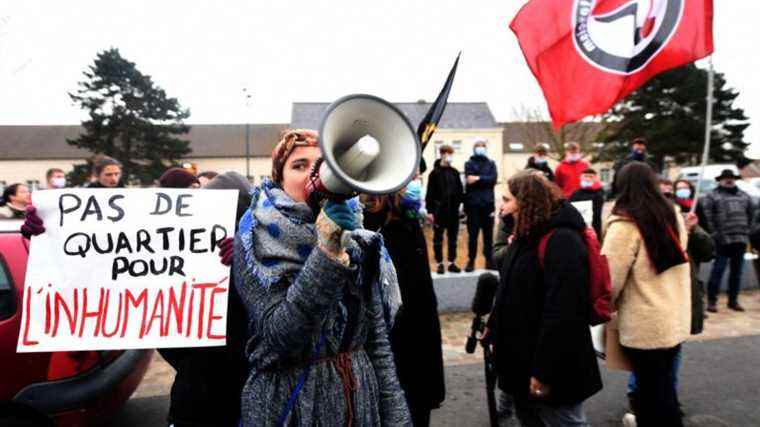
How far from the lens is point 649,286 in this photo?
2945 millimetres

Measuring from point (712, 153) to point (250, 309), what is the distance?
3968 cm

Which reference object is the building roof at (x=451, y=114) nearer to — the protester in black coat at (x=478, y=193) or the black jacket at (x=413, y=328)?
the protester in black coat at (x=478, y=193)

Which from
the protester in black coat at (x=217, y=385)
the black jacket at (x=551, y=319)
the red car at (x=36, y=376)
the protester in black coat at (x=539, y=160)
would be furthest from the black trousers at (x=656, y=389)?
the protester in black coat at (x=539, y=160)

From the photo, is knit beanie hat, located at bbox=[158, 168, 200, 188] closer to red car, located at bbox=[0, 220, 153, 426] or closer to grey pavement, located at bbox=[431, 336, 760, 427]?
red car, located at bbox=[0, 220, 153, 426]

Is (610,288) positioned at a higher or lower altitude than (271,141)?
lower

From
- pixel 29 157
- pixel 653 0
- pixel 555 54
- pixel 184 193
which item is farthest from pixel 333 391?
pixel 29 157

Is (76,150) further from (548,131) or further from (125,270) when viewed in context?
(125,270)

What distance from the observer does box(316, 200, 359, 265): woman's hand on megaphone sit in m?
1.31

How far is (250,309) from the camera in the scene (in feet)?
5.15

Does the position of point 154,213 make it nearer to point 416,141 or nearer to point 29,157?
point 416,141

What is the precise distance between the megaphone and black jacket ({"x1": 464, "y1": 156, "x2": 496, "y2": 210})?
5.98 m

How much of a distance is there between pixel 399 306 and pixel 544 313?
3.32 ft

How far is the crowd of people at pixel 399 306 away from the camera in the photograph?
1517mm

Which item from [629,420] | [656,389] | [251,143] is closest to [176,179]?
[656,389]
